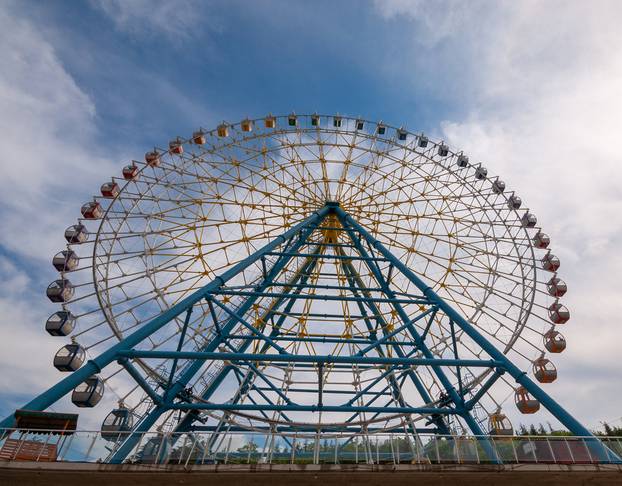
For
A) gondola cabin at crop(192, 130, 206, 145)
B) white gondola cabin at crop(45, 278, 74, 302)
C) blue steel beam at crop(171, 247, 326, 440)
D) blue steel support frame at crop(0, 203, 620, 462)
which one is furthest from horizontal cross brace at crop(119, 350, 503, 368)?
gondola cabin at crop(192, 130, 206, 145)

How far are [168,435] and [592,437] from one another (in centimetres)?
1031

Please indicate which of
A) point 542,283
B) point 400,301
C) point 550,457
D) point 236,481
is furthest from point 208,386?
point 542,283

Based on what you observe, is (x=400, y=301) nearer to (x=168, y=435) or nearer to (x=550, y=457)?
(x=550, y=457)

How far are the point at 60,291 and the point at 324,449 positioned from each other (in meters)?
13.8

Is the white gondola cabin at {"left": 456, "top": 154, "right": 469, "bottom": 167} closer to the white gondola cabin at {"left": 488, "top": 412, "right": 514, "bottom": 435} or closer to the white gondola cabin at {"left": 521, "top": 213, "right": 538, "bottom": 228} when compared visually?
the white gondola cabin at {"left": 521, "top": 213, "right": 538, "bottom": 228}

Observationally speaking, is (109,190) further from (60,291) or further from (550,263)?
(550,263)

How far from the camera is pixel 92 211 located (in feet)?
66.8

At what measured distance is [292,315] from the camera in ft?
74.2

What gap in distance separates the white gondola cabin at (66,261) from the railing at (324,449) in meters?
10.4

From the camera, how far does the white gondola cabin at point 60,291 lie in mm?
18438

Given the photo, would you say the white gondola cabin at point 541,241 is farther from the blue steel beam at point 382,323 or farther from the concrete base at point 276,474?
the concrete base at point 276,474

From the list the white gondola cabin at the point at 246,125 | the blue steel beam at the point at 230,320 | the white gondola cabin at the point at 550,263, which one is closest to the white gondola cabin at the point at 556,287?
the white gondola cabin at the point at 550,263

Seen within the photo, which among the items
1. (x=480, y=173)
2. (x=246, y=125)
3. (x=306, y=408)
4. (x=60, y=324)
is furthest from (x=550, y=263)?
(x=60, y=324)

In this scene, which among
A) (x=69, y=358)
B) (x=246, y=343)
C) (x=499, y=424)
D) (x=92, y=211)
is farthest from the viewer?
(x=246, y=343)
